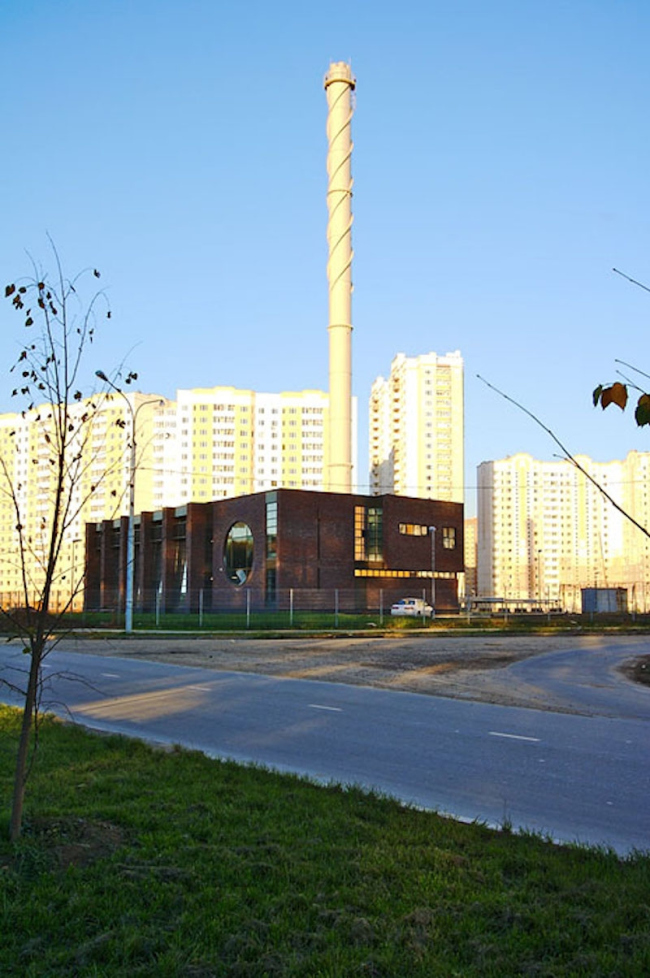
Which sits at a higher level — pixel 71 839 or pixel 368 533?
pixel 368 533

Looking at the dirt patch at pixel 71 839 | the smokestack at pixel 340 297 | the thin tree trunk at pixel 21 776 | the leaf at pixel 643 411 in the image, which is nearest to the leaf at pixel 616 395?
the leaf at pixel 643 411

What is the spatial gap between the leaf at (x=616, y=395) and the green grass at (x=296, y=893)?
2429 millimetres

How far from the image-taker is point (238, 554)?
223 feet

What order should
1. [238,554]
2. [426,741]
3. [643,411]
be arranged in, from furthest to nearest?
[238,554] < [426,741] < [643,411]

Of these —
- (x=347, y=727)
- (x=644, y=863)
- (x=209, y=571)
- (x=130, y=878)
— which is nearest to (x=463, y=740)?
(x=347, y=727)

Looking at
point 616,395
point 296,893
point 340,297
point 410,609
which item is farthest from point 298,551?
point 616,395

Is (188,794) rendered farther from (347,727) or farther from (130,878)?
(347,727)

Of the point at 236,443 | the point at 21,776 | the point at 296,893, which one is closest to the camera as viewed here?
the point at 296,893

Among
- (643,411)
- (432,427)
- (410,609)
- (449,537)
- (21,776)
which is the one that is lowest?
(410,609)

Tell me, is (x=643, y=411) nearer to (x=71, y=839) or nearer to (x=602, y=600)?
(x=71, y=839)

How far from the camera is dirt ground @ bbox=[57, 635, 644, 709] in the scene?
16805 millimetres

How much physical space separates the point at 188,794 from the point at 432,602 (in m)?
61.0

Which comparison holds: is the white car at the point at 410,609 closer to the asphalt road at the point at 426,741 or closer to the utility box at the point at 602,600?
the utility box at the point at 602,600

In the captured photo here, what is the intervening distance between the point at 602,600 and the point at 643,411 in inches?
2605
